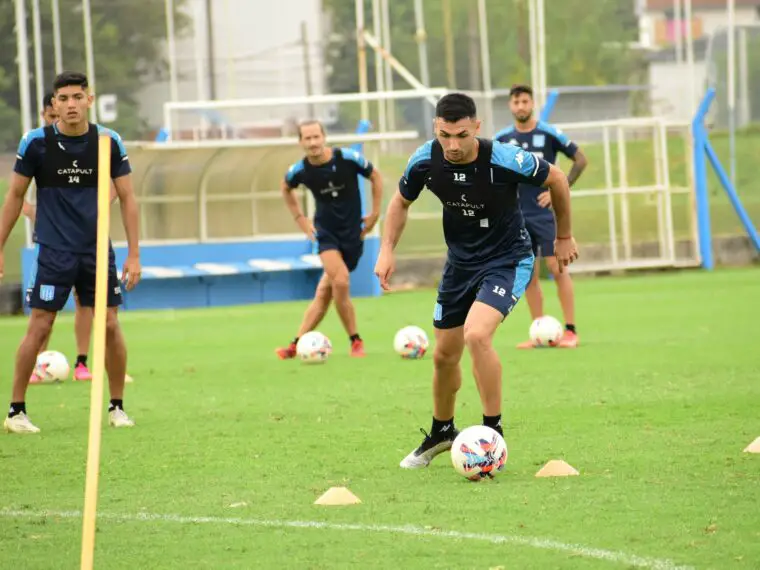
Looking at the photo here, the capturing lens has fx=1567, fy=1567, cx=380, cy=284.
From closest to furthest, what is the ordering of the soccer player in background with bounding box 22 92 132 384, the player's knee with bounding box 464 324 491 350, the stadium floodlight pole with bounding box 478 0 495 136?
1. the player's knee with bounding box 464 324 491 350
2. the soccer player in background with bounding box 22 92 132 384
3. the stadium floodlight pole with bounding box 478 0 495 136

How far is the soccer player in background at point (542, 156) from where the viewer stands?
14.8 meters

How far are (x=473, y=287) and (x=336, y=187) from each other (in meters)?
6.96

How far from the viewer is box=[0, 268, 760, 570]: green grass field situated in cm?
634

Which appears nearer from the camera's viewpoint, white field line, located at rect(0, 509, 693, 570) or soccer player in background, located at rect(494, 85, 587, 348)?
white field line, located at rect(0, 509, 693, 570)

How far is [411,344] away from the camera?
48.2 feet

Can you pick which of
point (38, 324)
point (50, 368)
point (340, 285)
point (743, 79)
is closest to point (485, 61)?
point (743, 79)

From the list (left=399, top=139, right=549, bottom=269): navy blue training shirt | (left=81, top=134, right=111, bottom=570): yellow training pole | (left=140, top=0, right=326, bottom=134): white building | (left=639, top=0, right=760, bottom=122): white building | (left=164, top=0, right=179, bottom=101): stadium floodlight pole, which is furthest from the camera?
(left=639, top=0, right=760, bottom=122): white building

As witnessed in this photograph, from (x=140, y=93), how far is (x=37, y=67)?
14.5 ft

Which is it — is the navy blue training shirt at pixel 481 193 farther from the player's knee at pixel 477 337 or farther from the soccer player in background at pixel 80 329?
the soccer player in background at pixel 80 329

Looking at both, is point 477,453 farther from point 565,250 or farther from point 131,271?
point 131,271

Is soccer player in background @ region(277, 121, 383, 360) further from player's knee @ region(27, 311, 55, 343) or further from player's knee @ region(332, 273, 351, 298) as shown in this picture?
player's knee @ region(27, 311, 55, 343)

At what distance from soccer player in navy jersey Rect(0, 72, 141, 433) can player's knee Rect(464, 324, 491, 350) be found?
8.89 ft

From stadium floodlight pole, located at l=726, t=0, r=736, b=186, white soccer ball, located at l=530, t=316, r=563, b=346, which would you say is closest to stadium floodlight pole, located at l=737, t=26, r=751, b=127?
stadium floodlight pole, located at l=726, t=0, r=736, b=186

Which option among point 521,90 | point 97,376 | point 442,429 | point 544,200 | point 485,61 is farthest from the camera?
point 485,61
